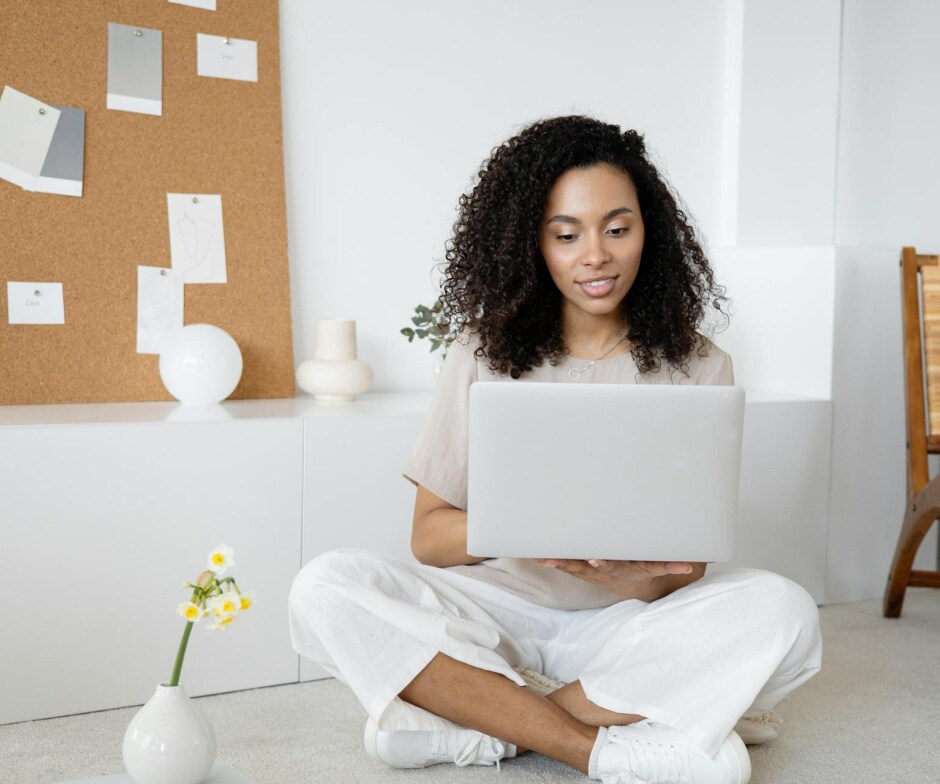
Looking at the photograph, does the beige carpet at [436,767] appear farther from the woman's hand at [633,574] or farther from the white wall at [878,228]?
the white wall at [878,228]

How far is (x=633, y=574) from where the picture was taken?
1.59m

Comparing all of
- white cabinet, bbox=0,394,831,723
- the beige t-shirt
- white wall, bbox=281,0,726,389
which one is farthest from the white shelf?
the beige t-shirt

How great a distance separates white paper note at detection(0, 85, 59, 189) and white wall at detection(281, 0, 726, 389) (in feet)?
1.83

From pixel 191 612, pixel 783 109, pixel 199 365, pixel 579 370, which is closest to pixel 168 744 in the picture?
pixel 191 612

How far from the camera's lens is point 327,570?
1.71 m

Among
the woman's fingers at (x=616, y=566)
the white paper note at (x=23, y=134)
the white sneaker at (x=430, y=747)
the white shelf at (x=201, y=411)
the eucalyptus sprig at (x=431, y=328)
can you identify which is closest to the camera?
the woman's fingers at (x=616, y=566)

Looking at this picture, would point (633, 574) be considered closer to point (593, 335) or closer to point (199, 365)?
point (593, 335)

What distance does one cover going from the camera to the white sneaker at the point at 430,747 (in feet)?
5.65

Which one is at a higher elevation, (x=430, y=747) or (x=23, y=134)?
(x=23, y=134)

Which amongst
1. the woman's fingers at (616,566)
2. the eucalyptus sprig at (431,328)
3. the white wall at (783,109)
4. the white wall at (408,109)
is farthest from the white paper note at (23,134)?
the white wall at (783,109)

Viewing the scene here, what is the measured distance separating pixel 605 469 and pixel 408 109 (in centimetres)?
159

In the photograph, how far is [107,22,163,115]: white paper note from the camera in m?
2.33

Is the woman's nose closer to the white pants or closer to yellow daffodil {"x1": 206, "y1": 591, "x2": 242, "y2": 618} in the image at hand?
the white pants

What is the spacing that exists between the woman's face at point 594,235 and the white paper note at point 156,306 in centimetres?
99
